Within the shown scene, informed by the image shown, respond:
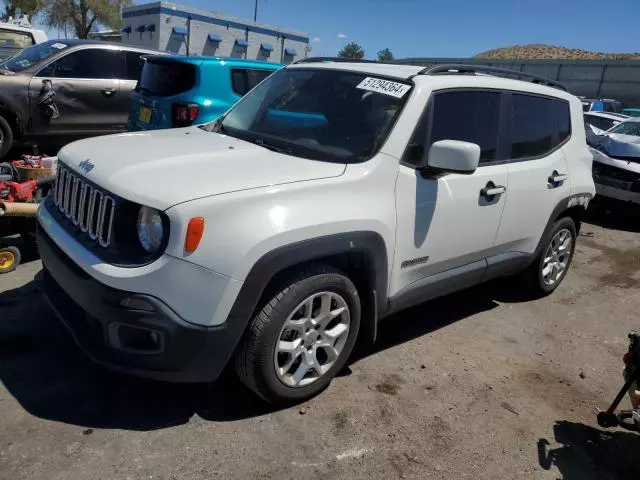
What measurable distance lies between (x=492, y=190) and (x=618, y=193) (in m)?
5.63

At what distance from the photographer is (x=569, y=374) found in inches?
155

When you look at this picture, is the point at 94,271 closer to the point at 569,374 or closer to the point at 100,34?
the point at 569,374

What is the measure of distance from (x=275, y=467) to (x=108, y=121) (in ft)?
24.5

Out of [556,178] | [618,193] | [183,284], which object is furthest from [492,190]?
[618,193]

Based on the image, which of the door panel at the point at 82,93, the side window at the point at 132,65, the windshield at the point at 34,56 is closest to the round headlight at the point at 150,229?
the door panel at the point at 82,93

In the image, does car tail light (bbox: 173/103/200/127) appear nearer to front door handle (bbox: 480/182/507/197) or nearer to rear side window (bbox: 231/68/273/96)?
rear side window (bbox: 231/68/273/96)

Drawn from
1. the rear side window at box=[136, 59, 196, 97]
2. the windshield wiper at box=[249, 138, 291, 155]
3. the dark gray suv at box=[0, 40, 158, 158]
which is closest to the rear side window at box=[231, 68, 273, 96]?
the rear side window at box=[136, 59, 196, 97]

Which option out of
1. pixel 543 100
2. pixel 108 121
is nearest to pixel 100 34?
pixel 108 121

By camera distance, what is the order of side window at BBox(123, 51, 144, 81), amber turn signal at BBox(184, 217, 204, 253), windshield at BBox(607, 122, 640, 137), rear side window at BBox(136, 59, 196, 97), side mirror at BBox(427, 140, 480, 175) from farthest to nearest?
windshield at BBox(607, 122, 640, 137) < side window at BBox(123, 51, 144, 81) < rear side window at BBox(136, 59, 196, 97) < side mirror at BBox(427, 140, 480, 175) < amber turn signal at BBox(184, 217, 204, 253)

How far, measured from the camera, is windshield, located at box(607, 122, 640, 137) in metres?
9.85

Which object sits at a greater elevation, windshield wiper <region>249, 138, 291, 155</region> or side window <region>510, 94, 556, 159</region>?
side window <region>510, 94, 556, 159</region>

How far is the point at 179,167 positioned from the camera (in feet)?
9.48

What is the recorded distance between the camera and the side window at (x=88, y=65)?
8.24 m

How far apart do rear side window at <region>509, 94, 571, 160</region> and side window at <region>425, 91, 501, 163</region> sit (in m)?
0.26
